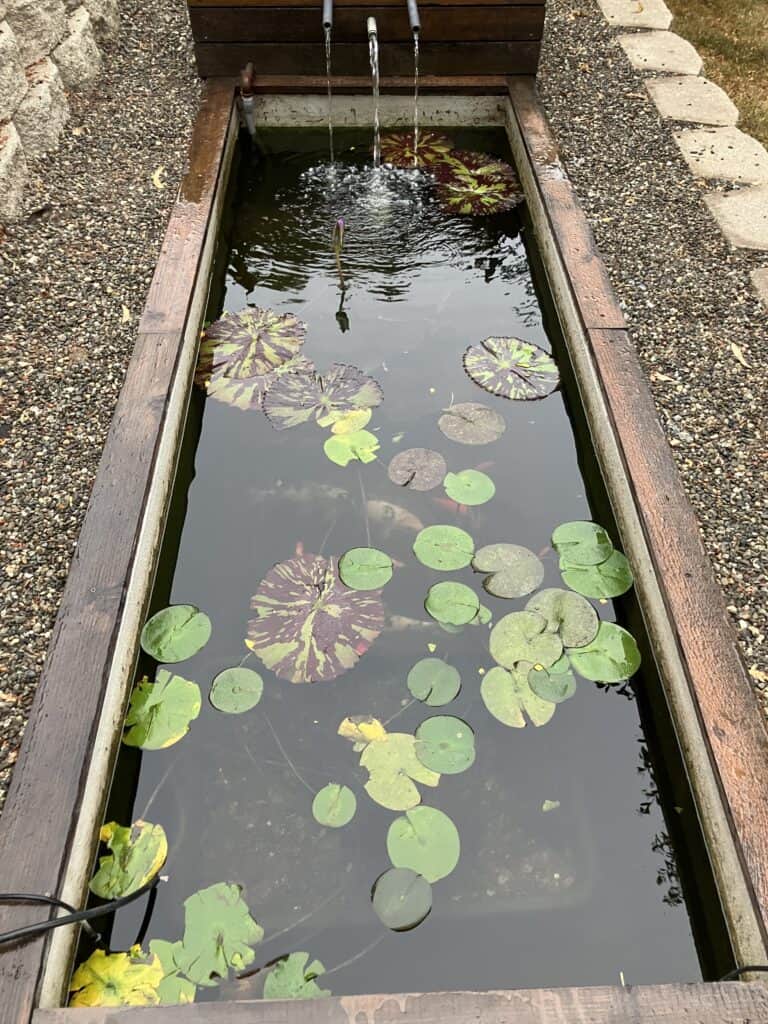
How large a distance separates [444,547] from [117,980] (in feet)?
4.26

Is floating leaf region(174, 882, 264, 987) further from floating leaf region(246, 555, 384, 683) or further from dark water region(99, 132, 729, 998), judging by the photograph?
floating leaf region(246, 555, 384, 683)

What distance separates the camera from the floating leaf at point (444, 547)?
2.14m

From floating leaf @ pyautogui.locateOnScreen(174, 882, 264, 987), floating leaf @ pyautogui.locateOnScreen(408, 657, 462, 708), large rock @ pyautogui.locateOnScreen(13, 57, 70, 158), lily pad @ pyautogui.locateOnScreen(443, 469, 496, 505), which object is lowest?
floating leaf @ pyautogui.locateOnScreen(174, 882, 264, 987)

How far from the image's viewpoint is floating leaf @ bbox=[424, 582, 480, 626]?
79.7 inches

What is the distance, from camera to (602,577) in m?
2.10

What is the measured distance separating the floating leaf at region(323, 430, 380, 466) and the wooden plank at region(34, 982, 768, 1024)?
5.03ft

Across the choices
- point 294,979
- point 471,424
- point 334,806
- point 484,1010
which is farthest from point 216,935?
point 471,424

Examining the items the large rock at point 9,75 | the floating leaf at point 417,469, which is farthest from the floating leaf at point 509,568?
the large rock at point 9,75

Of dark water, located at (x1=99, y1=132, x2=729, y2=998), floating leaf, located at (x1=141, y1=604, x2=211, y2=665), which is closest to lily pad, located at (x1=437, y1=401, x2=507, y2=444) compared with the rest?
dark water, located at (x1=99, y1=132, x2=729, y2=998)

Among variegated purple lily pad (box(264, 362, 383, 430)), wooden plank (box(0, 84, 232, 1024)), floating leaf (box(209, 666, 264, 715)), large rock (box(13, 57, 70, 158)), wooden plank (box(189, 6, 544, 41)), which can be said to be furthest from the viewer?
wooden plank (box(189, 6, 544, 41))

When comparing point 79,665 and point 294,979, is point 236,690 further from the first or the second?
point 294,979

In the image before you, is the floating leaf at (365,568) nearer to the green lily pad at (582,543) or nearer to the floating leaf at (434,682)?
the floating leaf at (434,682)

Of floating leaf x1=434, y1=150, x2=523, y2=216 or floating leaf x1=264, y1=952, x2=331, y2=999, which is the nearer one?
floating leaf x1=264, y1=952, x2=331, y2=999

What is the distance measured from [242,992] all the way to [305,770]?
0.47 metres
